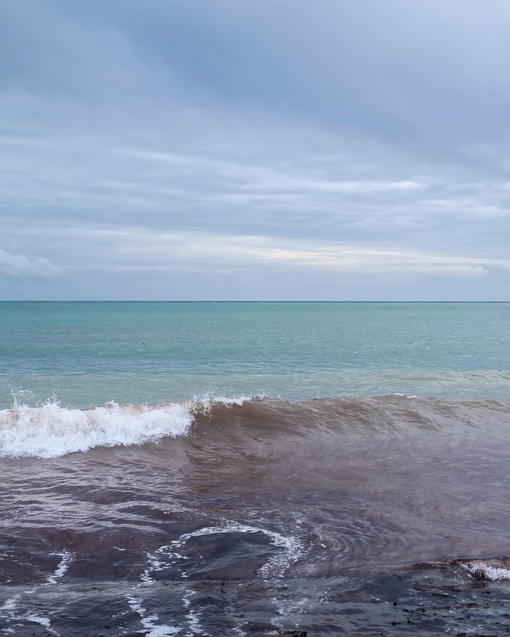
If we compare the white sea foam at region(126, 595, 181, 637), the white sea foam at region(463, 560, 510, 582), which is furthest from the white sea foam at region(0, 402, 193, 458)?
the white sea foam at region(463, 560, 510, 582)

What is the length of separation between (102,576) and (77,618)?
1553mm

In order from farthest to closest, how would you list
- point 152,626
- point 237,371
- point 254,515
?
point 237,371 < point 254,515 < point 152,626

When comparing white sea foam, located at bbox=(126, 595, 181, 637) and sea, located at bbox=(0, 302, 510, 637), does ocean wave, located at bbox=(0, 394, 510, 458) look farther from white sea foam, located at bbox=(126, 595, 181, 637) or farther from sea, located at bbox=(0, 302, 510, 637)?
white sea foam, located at bbox=(126, 595, 181, 637)

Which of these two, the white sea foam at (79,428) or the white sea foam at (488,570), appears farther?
the white sea foam at (79,428)

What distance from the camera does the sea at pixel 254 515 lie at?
275 inches

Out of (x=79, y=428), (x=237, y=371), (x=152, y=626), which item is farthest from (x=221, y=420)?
(x=237, y=371)

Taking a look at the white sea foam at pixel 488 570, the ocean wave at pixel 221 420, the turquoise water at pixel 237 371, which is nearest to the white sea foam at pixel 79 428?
the ocean wave at pixel 221 420

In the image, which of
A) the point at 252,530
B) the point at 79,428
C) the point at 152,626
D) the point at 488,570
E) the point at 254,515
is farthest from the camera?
the point at 79,428

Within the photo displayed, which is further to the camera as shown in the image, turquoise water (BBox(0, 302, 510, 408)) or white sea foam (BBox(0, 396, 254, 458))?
turquoise water (BBox(0, 302, 510, 408))

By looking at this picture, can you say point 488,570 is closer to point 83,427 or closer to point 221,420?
point 221,420

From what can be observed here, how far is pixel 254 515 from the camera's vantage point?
419 inches

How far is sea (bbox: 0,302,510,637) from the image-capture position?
6.98 metres

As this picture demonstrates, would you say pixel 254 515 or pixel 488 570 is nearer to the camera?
pixel 488 570

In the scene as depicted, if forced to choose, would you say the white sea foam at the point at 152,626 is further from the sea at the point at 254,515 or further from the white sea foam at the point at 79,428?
the white sea foam at the point at 79,428
